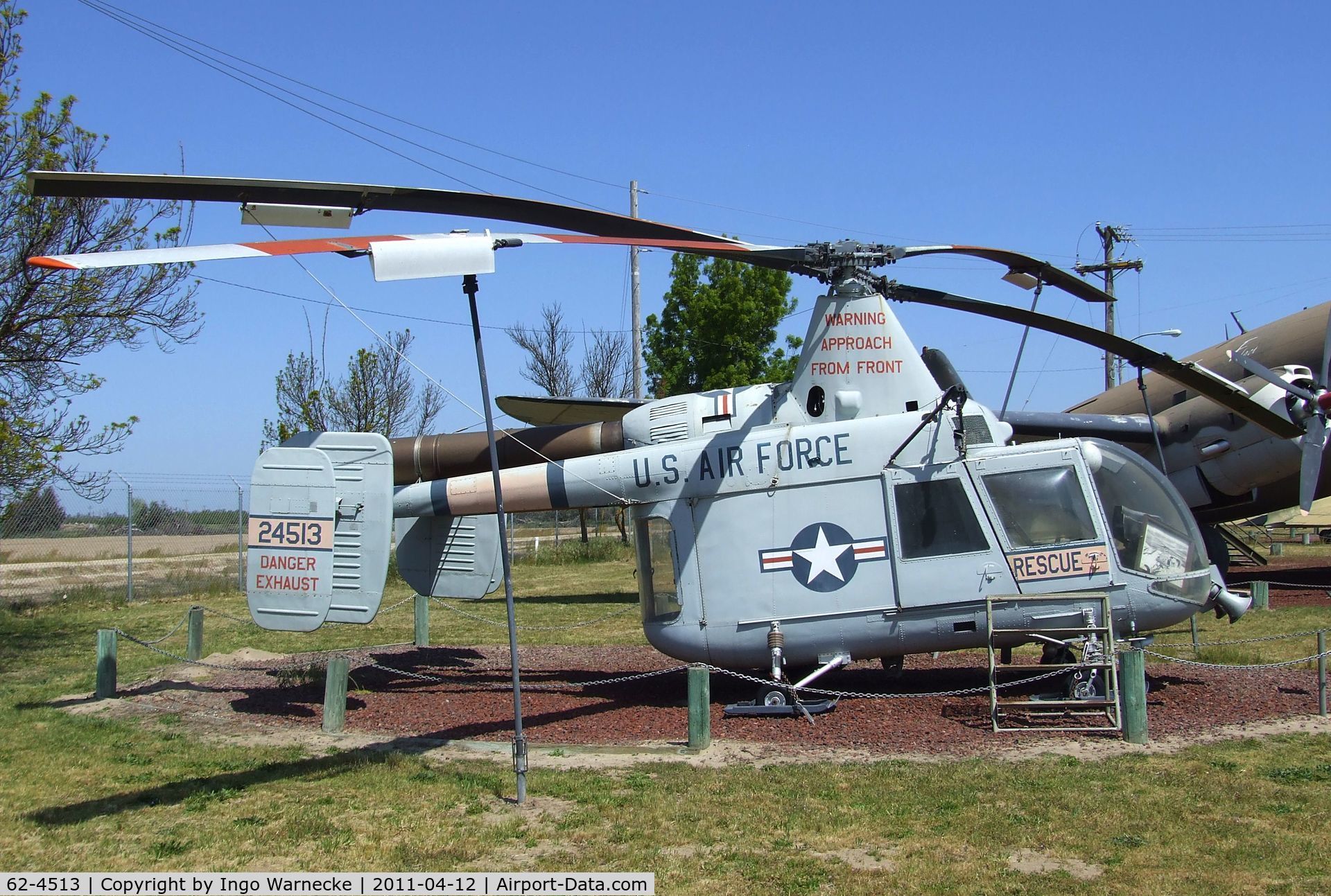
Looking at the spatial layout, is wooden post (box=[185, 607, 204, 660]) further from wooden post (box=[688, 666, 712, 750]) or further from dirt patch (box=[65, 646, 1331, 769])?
wooden post (box=[688, 666, 712, 750])

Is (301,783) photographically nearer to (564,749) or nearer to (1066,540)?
(564,749)

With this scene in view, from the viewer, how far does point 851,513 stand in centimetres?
1020

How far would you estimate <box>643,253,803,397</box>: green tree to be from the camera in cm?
3319

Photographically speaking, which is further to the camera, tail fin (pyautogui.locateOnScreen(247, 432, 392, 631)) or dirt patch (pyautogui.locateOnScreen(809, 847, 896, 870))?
tail fin (pyautogui.locateOnScreen(247, 432, 392, 631))

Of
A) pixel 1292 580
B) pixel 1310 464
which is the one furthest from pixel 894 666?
pixel 1292 580

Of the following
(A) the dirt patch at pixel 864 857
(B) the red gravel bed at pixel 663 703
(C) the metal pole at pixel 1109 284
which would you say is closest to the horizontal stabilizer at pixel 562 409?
(B) the red gravel bed at pixel 663 703

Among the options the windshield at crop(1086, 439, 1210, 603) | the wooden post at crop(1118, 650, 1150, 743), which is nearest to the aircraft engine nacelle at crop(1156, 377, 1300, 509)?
the windshield at crop(1086, 439, 1210, 603)

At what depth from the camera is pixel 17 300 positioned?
13789mm

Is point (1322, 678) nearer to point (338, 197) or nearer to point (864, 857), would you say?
point (864, 857)

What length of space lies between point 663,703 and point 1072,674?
4.16 meters

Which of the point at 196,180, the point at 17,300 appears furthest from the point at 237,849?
the point at 17,300

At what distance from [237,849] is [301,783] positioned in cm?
159

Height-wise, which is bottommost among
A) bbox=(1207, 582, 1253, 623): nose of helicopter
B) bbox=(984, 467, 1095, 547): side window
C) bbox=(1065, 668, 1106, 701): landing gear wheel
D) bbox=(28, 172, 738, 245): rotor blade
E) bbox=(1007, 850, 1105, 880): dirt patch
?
bbox=(1007, 850, 1105, 880): dirt patch

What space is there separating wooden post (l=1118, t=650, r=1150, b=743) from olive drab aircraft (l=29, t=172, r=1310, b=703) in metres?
0.65
